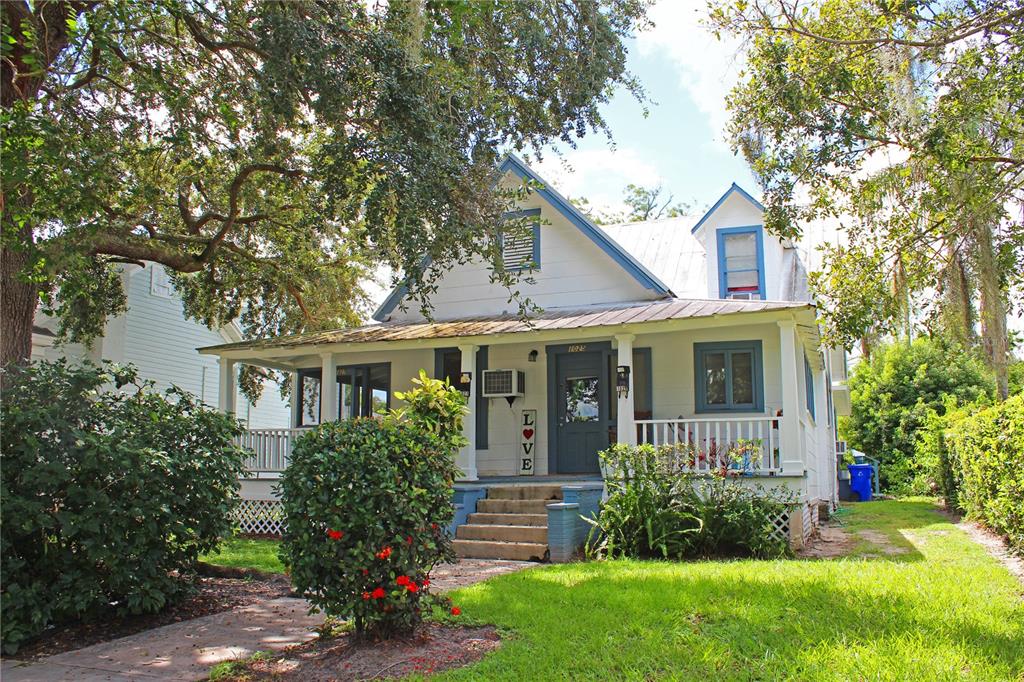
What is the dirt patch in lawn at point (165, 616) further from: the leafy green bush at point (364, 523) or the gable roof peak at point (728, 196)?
the gable roof peak at point (728, 196)

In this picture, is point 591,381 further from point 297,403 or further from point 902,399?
point 902,399

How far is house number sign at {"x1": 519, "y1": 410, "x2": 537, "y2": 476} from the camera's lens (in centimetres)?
1422

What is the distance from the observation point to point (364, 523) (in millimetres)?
5500

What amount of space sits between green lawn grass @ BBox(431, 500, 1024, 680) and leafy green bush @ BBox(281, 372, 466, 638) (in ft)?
2.71

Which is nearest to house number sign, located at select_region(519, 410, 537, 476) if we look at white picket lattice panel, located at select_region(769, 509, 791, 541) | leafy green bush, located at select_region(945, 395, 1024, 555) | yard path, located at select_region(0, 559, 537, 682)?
white picket lattice panel, located at select_region(769, 509, 791, 541)

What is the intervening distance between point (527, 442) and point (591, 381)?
1.63m

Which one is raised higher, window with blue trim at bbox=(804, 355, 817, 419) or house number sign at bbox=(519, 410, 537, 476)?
window with blue trim at bbox=(804, 355, 817, 419)

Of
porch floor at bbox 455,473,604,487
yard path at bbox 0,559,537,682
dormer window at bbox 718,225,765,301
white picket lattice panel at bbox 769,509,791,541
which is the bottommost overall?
yard path at bbox 0,559,537,682

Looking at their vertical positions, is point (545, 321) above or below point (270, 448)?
above

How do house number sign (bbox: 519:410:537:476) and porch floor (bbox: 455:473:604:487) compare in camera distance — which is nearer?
porch floor (bbox: 455:473:604:487)

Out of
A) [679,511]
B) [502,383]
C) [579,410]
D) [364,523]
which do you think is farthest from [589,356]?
[364,523]

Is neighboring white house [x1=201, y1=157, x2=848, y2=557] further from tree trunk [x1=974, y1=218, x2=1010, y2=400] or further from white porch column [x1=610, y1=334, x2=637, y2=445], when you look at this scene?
tree trunk [x1=974, y1=218, x2=1010, y2=400]

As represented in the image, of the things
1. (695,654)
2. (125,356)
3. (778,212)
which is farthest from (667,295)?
(125,356)

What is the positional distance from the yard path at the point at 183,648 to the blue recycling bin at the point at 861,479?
17.9m
